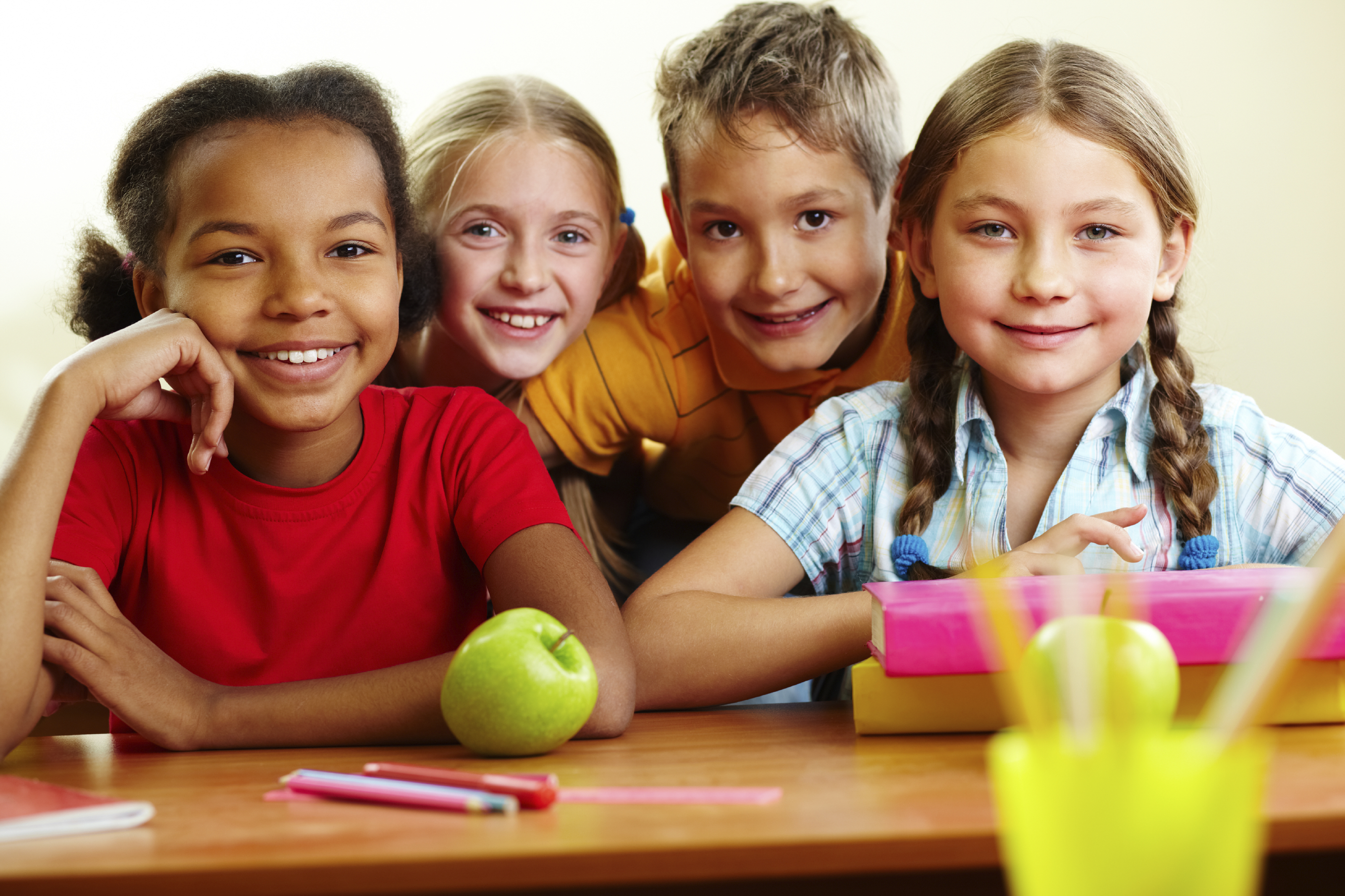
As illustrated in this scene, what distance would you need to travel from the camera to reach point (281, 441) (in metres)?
1.24

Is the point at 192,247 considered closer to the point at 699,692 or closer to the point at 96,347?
the point at 96,347

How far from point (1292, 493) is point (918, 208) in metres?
0.50

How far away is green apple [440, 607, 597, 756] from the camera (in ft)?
2.61

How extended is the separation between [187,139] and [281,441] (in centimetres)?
33

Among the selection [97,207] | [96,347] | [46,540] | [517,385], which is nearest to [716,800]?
[46,540]

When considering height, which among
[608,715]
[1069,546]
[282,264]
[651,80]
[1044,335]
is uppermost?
[651,80]

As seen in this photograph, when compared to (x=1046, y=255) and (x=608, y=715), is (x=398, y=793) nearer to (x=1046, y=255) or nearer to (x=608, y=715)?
(x=608, y=715)

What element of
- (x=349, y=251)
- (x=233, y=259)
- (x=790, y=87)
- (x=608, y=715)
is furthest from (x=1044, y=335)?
(x=233, y=259)

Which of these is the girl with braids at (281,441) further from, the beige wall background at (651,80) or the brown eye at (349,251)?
the beige wall background at (651,80)

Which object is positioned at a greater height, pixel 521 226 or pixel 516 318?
pixel 521 226

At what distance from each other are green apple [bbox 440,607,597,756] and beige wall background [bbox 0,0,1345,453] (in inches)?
91.2

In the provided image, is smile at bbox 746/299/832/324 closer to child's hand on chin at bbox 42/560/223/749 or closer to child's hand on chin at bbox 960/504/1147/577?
child's hand on chin at bbox 960/504/1147/577

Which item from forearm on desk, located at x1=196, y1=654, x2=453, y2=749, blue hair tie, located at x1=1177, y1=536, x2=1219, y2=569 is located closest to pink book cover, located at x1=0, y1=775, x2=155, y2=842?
forearm on desk, located at x1=196, y1=654, x2=453, y2=749

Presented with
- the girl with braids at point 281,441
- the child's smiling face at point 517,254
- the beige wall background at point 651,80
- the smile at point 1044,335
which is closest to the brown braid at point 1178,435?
the smile at point 1044,335
